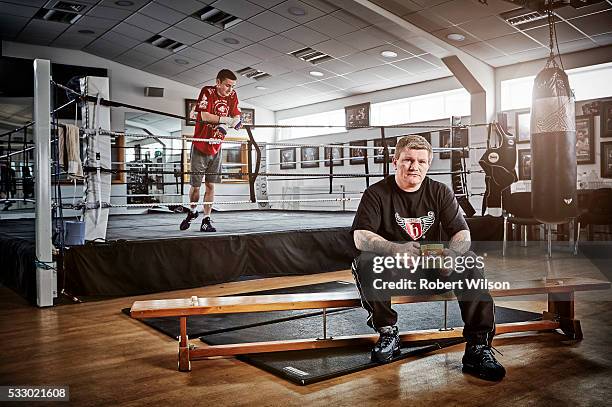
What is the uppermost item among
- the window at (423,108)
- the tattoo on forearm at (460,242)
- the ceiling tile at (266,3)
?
the ceiling tile at (266,3)

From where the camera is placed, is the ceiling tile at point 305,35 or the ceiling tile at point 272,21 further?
the ceiling tile at point 305,35

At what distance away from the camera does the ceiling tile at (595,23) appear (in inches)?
218

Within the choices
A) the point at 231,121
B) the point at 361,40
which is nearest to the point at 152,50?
the point at 361,40

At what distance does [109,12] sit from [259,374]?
6688 mm

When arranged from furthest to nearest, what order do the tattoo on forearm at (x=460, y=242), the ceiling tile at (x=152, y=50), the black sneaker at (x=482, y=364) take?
the ceiling tile at (x=152, y=50) → the tattoo on forearm at (x=460, y=242) → the black sneaker at (x=482, y=364)

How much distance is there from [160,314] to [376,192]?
3.05 feet

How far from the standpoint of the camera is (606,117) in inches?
255

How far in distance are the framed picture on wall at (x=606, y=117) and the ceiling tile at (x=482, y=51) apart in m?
1.41

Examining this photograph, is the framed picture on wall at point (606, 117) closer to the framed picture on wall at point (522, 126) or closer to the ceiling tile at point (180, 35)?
the framed picture on wall at point (522, 126)

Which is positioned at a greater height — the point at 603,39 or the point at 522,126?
the point at 603,39

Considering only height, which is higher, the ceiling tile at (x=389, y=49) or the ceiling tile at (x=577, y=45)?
the ceiling tile at (x=389, y=49)

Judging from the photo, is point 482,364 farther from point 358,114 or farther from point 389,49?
point 358,114

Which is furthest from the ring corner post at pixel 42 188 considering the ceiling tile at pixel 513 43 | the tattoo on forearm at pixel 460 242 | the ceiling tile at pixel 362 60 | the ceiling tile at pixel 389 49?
the ceiling tile at pixel 362 60

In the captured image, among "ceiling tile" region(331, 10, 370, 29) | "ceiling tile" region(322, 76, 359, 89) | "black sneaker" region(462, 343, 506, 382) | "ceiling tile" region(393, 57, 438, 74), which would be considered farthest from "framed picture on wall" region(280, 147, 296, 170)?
"black sneaker" region(462, 343, 506, 382)
